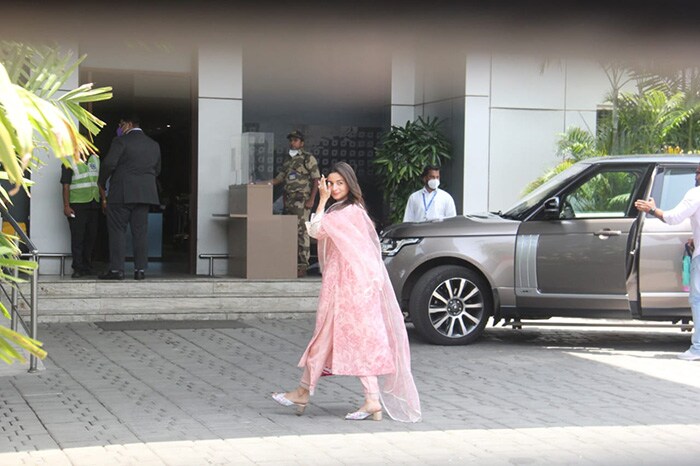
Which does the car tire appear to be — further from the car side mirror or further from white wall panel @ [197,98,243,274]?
white wall panel @ [197,98,243,274]

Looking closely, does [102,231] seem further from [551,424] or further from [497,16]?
[497,16]

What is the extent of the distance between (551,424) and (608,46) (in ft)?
19.0

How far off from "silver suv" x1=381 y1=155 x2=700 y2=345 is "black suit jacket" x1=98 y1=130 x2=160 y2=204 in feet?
13.0

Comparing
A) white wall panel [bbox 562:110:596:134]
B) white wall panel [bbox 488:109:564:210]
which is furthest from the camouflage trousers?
white wall panel [bbox 562:110:596:134]

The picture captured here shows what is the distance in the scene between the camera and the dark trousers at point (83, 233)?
1413cm

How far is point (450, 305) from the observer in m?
11.0

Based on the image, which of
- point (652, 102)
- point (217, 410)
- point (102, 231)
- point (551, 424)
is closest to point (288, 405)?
point (217, 410)

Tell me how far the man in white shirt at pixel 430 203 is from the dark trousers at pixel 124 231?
3505mm

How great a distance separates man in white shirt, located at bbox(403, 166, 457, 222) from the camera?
13.4 m

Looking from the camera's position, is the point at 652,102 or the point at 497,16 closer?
the point at 497,16

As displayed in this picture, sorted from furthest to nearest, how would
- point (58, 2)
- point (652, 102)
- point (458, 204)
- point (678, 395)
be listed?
point (458, 204) < point (652, 102) < point (678, 395) < point (58, 2)

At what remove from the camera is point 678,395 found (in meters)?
8.24

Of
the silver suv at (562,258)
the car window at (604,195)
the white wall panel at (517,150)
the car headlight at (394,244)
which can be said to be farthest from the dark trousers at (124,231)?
the car window at (604,195)

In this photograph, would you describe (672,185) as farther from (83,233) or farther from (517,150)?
(83,233)
